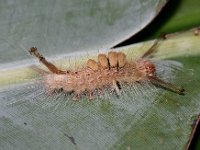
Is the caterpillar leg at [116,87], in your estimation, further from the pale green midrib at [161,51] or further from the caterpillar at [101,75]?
the pale green midrib at [161,51]

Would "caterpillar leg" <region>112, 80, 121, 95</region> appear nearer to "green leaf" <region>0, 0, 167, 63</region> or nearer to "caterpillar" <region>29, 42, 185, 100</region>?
"caterpillar" <region>29, 42, 185, 100</region>

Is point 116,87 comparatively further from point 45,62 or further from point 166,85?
point 45,62

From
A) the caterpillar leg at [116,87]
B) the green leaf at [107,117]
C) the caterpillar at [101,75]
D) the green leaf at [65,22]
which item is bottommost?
the green leaf at [107,117]

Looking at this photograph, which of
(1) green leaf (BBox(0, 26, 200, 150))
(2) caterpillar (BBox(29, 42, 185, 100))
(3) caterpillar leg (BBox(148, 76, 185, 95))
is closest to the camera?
(1) green leaf (BBox(0, 26, 200, 150))

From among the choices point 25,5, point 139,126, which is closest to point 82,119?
point 139,126

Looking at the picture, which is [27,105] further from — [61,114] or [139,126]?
[139,126]

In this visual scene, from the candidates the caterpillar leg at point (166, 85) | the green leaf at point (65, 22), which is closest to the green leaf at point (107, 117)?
the caterpillar leg at point (166, 85)

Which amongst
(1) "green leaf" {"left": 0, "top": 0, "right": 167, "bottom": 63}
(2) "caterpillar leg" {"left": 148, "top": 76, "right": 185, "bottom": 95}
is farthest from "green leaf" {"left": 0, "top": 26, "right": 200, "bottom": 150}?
(1) "green leaf" {"left": 0, "top": 0, "right": 167, "bottom": 63}

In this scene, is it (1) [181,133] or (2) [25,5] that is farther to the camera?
(2) [25,5]
